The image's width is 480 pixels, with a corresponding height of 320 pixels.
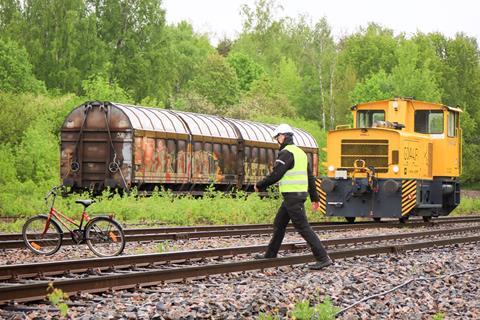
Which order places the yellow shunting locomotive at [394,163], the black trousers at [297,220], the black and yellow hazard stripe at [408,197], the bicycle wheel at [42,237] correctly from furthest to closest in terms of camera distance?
the yellow shunting locomotive at [394,163], the black and yellow hazard stripe at [408,197], the bicycle wheel at [42,237], the black trousers at [297,220]

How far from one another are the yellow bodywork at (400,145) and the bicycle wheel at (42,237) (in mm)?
10342

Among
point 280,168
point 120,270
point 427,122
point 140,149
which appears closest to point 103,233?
point 120,270

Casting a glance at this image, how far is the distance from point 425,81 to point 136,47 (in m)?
20.7

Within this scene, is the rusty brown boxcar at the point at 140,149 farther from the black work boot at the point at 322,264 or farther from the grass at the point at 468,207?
the black work boot at the point at 322,264

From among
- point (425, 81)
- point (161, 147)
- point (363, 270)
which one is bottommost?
point (363, 270)

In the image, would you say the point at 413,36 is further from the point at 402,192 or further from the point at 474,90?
the point at 402,192

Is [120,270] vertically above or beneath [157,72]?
beneath

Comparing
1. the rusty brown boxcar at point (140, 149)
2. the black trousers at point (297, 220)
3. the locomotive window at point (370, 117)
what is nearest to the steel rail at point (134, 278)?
the black trousers at point (297, 220)

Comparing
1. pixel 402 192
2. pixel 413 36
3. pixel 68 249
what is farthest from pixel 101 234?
pixel 413 36

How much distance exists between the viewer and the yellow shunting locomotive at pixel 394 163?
71.3ft

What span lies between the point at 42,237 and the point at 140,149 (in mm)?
12340

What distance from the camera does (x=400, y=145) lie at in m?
21.8

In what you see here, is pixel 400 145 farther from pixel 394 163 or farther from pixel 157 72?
pixel 157 72

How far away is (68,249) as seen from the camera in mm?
14133
